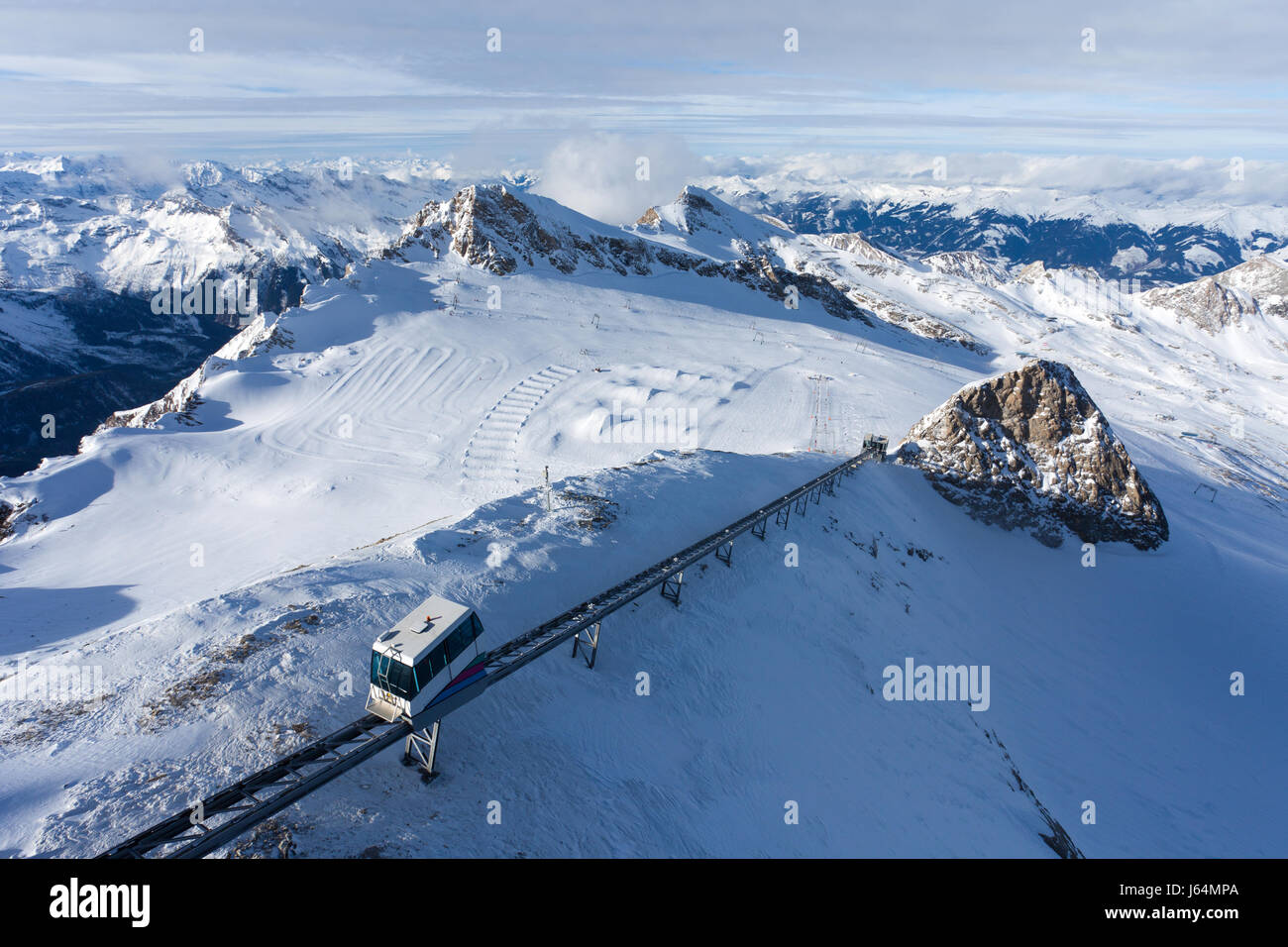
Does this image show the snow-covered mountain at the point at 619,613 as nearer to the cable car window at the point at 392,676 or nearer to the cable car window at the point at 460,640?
the cable car window at the point at 392,676

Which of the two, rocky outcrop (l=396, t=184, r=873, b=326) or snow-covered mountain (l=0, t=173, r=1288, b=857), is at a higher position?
rocky outcrop (l=396, t=184, r=873, b=326)

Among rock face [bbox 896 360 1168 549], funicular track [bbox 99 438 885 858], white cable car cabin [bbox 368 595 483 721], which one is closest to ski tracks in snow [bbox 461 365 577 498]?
funicular track [bbox 99 438 885 858]

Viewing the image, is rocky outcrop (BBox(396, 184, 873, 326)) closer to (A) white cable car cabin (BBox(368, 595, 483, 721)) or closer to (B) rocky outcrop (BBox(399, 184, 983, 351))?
(B) rocky outcrop (BBox(399, 184, 983, 351))

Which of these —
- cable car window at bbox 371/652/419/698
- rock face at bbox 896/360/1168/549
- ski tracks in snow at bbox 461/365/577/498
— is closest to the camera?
cable car window at bbox 371/652/419/698

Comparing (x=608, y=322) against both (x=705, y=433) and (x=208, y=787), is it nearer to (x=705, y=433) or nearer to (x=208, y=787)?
(x=705, y=433)

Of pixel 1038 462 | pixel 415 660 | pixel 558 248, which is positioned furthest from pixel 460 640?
pixel 558 248

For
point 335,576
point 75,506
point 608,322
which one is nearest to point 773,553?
point 335,576
